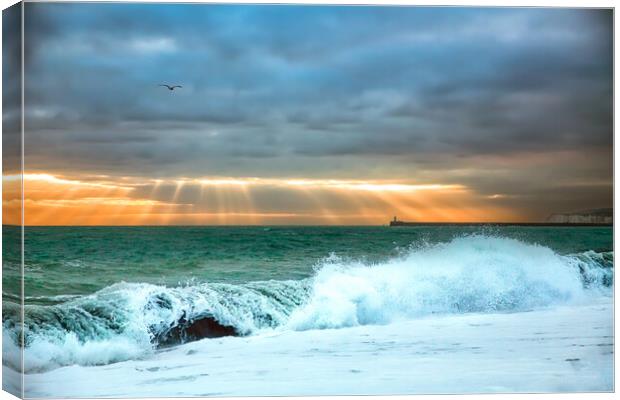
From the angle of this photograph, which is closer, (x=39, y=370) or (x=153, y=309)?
(x=39, y=370)

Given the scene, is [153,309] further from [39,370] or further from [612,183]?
[612,183]

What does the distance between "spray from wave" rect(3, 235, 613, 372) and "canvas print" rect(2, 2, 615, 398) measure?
2 cm

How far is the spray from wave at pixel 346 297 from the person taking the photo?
622 cm

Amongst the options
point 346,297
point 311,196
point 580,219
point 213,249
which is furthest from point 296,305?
point 580,219

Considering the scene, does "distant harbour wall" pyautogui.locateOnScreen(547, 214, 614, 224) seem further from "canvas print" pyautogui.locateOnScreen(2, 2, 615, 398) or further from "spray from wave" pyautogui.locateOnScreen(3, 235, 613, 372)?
"spray from wave" pyautogui.locateOnScreen(3, 235, 613, 372)

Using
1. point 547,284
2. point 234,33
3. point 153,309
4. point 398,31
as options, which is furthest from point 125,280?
point 547,284

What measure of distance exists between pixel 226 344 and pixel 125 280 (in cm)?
91

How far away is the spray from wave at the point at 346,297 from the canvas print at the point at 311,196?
0.06 feet

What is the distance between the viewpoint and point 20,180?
5.75m

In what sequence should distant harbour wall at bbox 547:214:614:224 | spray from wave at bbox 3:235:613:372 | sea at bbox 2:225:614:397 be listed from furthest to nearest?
distant harbour wall at bbox 547:214:614:224 < spray from wave at bbox 3:235:613:372 < sea at bbox 2:225:614:397

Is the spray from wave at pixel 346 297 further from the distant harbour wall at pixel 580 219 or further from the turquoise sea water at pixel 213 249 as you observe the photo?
the distant harbour wall at pixel 580 219

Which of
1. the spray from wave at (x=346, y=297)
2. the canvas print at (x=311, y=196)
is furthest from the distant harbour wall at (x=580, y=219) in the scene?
the spray from wave at (x=346, y=297)

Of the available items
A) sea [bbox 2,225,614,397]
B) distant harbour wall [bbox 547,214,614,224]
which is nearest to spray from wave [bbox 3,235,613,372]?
sea [bbox 2,225,614,397]

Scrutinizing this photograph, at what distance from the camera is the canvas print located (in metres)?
5.88
